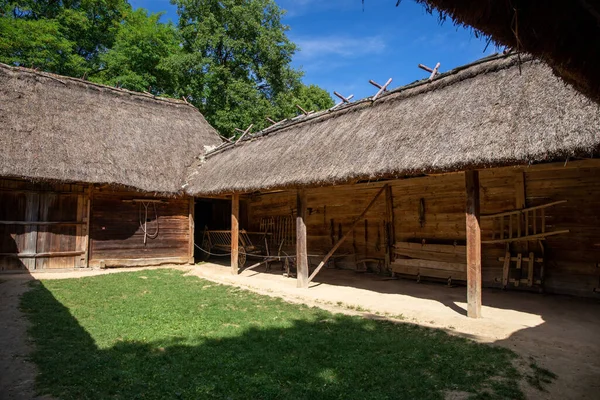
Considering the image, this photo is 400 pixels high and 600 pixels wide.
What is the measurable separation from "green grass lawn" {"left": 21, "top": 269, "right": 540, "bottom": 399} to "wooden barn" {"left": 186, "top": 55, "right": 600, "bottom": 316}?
192 centimetres

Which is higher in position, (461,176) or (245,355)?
(461,176)

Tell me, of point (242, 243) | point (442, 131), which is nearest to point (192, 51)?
point (242, 243)

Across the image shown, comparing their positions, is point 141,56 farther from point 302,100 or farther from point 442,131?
point 442,131

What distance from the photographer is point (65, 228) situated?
1030 cm

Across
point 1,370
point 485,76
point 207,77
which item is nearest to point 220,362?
point 1,370

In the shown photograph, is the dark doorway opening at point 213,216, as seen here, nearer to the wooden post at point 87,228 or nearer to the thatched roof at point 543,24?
the wooden post at point 87,228

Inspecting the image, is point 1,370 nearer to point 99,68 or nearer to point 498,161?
point 498,161

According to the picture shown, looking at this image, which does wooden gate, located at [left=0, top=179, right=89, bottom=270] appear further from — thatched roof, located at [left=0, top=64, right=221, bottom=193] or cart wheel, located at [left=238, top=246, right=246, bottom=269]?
cart wheel, located at [left=238, top=246, right=246, bottom=269]

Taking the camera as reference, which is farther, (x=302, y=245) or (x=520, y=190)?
(x=302, y=245)

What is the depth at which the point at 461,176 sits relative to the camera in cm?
801

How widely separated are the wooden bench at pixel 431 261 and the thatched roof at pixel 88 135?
7.05 m

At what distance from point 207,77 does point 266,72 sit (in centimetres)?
353

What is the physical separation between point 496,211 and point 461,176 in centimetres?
103

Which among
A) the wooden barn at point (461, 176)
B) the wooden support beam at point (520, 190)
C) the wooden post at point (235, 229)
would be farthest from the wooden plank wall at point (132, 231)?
the wooden support beam at point (520, 190)
